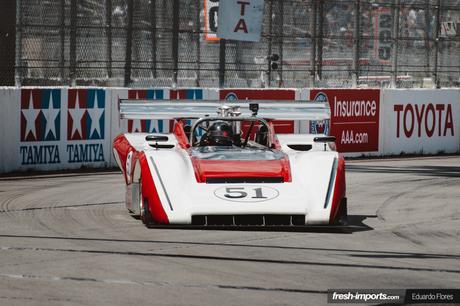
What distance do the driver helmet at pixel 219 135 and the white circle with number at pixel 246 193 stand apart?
6.05 ft

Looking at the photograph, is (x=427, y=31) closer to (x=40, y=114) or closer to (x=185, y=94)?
(x=185, y=94)

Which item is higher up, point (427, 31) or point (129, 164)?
point (427, 31)

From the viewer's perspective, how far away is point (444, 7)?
25641 mm

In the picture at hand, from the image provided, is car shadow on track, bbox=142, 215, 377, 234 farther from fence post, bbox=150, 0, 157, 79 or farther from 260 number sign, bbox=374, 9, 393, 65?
260 number sign, bbox=374, 9, 393, 65

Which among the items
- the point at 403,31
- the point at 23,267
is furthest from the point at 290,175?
the point at 403,31

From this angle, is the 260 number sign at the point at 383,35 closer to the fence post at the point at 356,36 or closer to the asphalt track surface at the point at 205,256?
the fence post at the point at 356,36

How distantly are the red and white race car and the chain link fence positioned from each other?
21.7ft

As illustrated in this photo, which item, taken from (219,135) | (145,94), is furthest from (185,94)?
(219,135)

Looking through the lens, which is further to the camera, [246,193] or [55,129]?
[55,129]

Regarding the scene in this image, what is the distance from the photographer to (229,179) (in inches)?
427

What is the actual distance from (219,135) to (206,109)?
0.60 meters

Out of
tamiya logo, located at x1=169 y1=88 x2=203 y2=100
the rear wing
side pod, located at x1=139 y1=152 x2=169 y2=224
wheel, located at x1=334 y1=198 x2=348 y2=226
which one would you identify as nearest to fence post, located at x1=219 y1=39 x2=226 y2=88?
tamiya logo, located at x1=169 y1=88 x2=203 y2=100

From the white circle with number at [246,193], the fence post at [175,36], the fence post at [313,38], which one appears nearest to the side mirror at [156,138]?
the white circle with number at [246,193]

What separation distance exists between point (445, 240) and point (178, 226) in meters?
2.44
